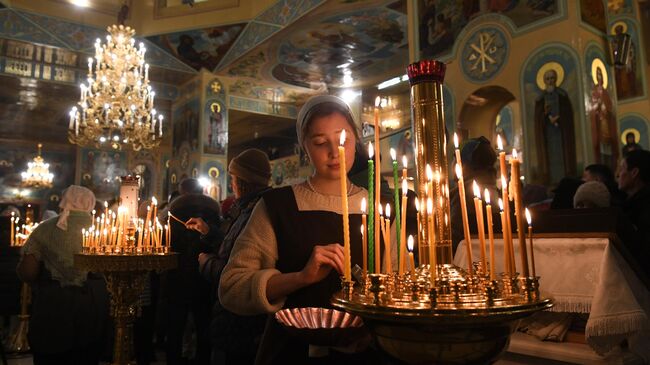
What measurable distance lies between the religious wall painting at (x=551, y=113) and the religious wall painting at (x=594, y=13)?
1.67ft

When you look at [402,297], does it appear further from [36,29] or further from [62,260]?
[36,29]

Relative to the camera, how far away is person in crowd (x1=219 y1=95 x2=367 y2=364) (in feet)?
4.04

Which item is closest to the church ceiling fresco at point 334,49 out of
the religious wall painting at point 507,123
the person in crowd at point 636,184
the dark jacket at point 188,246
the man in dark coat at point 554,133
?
the religious wall painting at point 507,123

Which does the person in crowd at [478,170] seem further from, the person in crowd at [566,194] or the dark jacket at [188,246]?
the dark jacket at [188,246]

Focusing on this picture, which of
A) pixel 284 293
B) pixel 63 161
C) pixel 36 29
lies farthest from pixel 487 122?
pixel 63 161

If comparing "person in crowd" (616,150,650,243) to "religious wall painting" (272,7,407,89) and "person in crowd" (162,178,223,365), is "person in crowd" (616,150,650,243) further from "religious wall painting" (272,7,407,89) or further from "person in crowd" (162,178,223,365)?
"religious wall painting" (272,7,407,89)

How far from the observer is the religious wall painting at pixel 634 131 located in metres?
11.1

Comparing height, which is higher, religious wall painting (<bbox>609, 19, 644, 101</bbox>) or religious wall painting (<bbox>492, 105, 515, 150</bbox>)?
religious wall painting (<bbox>609, 19, 644, 101</bbox>)

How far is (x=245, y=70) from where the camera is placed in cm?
1234

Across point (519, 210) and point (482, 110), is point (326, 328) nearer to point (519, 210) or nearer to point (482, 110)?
point (519, 210)

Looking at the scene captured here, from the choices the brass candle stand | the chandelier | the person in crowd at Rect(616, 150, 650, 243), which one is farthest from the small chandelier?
the brass candle stand

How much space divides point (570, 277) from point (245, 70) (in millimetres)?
11344

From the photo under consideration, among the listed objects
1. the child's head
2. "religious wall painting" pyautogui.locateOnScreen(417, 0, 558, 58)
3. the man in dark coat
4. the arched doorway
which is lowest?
the child's head

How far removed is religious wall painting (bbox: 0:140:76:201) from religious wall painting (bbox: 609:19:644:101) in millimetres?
18469
